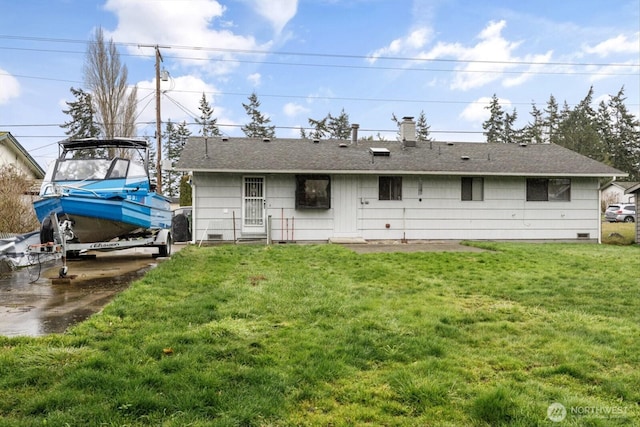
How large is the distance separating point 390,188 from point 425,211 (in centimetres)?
144

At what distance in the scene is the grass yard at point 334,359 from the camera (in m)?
2.53

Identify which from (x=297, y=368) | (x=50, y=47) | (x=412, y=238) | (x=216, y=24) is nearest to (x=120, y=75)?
(x=50, y=47)

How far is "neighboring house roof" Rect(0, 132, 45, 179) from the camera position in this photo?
19216 millimetres

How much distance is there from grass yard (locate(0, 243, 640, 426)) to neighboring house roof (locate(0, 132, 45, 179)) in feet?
58.9

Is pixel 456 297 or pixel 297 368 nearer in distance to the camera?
pixel 297 368

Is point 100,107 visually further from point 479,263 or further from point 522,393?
point 522,393

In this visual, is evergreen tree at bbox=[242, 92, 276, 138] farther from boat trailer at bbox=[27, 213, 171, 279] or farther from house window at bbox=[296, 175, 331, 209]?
boat trailer at bbox=[27, 213, 171, 279]

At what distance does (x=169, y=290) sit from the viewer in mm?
5758

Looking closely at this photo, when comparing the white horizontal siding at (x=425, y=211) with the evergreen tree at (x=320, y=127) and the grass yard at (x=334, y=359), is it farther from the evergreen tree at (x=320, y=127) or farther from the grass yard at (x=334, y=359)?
the evergreen tree at (x=320, y=127)

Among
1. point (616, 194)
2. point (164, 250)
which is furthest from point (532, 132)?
point (164, 250)

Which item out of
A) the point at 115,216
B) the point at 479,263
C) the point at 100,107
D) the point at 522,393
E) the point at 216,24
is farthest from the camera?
the point at 100,107

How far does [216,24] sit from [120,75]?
13.8 metres

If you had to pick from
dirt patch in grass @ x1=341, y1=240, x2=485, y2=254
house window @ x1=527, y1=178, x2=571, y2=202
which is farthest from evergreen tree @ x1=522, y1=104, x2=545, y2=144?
dirt patch in grass @ x1=341, y1=240, x2=485, y2=254

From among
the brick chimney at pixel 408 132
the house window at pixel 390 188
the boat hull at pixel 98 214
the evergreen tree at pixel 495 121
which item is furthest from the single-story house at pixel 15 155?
the evergreen tree at pixel 495 121
